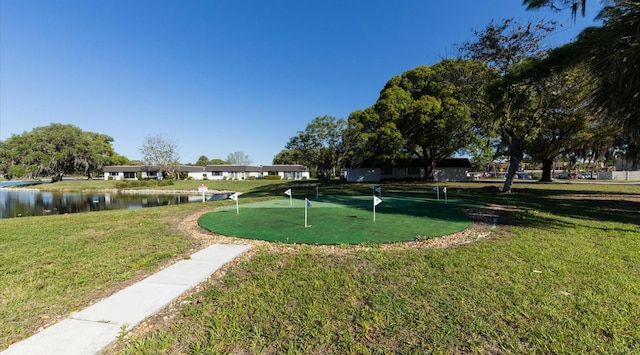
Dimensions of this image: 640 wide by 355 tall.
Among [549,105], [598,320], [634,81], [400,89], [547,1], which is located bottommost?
[598,320]

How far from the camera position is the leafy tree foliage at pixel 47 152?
45688 millimetres

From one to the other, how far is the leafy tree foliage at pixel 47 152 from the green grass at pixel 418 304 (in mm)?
61562

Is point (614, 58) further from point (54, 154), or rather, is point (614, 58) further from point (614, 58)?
point (54, 154)

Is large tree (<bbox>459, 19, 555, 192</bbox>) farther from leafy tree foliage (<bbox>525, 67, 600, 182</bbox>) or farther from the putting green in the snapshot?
the putting green

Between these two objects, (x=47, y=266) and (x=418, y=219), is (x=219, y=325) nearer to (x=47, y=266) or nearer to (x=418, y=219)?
(x=47, y=266)

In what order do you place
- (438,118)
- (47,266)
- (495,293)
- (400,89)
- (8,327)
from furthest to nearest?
(400,89), (438,118), (47,266), (495,293), (8,327)

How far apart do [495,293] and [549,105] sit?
15952 millimetres

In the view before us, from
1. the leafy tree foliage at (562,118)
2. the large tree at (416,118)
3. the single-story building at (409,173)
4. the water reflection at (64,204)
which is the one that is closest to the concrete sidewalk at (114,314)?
the leafy tree foliage at (562,118)

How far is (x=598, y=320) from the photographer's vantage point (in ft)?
8.96

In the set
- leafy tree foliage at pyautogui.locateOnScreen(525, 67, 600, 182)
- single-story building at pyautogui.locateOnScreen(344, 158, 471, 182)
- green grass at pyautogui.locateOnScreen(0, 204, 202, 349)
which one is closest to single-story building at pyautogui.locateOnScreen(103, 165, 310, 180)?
single-story building at pyautogui.locateOnScreen(344, 158, 471, 182)

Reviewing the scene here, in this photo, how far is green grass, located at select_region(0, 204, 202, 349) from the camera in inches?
117

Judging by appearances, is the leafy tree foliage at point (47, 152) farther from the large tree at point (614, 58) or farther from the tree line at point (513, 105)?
the large tree at point (614, 58)

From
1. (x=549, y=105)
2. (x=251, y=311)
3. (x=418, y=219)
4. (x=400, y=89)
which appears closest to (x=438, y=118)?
(x=400, y=89)

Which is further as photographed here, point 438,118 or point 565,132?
point 438,118
